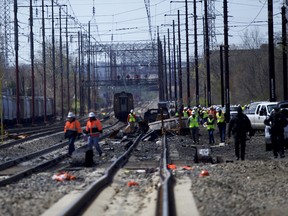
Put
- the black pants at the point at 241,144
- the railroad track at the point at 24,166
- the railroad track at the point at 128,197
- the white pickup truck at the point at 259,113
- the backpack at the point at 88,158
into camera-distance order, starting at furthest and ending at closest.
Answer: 1. the white pickup truck at the point at 259,113
2. the black pants at the point at 241,144
3. the backpack at the point at 88,158
4. the railroad track at the point at 24,166
5. the railroad track at the point at 128,197

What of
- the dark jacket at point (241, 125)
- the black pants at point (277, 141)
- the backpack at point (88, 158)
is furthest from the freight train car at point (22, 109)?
the dark jacket at point (241, 125)

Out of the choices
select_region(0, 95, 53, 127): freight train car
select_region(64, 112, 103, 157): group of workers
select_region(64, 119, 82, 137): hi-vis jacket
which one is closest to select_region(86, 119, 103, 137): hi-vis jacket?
select_region(64, 112, 103, 157): group of workers

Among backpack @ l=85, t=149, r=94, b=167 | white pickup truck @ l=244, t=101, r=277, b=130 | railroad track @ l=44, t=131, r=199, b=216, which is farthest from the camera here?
white pickup truck @ l=244, t=101, r=277, b=130

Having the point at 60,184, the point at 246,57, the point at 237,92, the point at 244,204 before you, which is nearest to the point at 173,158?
the point at 60,184

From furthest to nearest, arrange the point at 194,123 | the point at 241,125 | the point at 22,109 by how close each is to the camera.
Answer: the point at 22,109, the point at 194,123, the point at 241,125

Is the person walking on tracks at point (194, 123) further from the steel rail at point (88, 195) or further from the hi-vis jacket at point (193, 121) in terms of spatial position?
the steel rail at point (88, 195)

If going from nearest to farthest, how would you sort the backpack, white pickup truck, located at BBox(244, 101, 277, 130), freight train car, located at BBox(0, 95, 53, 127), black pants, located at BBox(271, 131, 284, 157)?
the backpack < black pants, located at BBox(271, 131, 284, 157) < white pickup truck, located at BBox(244, 101, 277, 130) < freight train car, located at BBox(0, 95, 53, 127)

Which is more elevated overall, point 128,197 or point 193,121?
point 193,121

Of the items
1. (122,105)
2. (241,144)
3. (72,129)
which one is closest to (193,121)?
(72,129)

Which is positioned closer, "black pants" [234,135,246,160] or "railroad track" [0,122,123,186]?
"railroad track" [0,122,123,186]

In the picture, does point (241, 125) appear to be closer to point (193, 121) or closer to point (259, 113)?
point (193, 121)

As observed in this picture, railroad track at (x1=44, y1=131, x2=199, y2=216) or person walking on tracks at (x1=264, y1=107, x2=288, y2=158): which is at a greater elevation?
person walking on tracks at (x1=264, y1=107, x2=288, y2=158)

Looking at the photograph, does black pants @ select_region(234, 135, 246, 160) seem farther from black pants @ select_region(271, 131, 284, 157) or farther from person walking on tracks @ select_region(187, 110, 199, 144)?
person walking on tracks @ select_region(187, 110, 199, 144)

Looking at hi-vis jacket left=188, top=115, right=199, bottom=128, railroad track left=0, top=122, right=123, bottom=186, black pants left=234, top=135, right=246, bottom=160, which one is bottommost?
railroad track left=0, top=122, right=123, bottom=186
